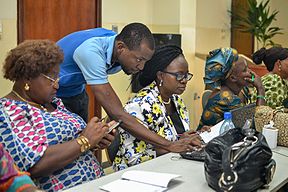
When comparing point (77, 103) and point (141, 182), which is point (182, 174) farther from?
point (77, 103)

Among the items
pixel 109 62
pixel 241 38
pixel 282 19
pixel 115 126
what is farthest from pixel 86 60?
pixel 282 19

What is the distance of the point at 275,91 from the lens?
3.09 metres

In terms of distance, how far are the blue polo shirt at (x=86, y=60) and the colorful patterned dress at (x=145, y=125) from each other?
0.22 metres

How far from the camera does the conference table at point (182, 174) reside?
1.55m

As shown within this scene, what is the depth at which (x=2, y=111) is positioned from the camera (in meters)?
1.62

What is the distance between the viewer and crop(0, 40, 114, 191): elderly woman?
1.62 m

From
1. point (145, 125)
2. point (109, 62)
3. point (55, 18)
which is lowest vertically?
point (145, 125)

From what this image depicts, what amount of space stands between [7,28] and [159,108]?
1692 mm

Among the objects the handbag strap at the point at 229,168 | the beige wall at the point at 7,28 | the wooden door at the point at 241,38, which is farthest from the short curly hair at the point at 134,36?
the wooden door at the point at 241,38

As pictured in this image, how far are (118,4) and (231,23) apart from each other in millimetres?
2177

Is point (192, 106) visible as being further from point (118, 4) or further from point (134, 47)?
point (134, 47)

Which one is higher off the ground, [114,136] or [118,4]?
[118,4]

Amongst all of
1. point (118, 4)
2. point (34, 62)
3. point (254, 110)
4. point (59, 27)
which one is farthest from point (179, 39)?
point (34, 62)

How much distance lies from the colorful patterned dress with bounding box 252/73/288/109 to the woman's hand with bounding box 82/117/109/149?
5.31ft
